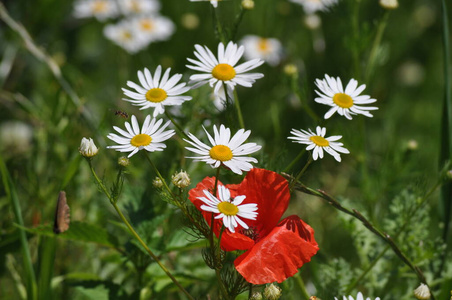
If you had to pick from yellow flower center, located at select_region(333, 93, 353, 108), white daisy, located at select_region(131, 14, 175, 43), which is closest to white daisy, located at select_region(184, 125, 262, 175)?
yellow flower center, located at select_region(333, 93, 353, 108)

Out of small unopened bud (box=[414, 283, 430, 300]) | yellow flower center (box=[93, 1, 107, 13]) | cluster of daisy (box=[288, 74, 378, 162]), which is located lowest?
small unopened bud (box=[414, 283, 430, 300])

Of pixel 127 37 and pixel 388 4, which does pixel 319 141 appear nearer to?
pixel 388 4

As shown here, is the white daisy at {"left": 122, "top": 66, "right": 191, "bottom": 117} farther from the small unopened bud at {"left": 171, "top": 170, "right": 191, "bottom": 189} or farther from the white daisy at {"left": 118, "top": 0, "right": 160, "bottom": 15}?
the white daisy at {"left": 118, "top": 0, "right": 160, "bottom": 15}

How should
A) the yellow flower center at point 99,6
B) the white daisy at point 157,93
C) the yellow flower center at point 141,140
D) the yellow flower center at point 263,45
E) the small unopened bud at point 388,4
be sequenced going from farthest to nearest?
the yellow flower center at point 99,6 < the yellow flower center at point 263,45 < the small unopened bud at point 388,4 < the white daisy at point 157,93 < the yellow flower center at point 141,140

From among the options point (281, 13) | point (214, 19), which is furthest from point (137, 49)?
point (214, 19)

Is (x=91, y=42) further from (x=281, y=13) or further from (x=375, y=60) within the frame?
(x=375, y=60)

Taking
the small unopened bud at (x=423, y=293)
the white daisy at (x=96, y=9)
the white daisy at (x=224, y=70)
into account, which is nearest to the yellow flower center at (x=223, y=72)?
the white daisy at (x=224, y=70)

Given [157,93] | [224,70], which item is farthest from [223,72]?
[157,93]

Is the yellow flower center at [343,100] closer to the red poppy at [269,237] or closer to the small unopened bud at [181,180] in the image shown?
the red poppy at [269,237]
